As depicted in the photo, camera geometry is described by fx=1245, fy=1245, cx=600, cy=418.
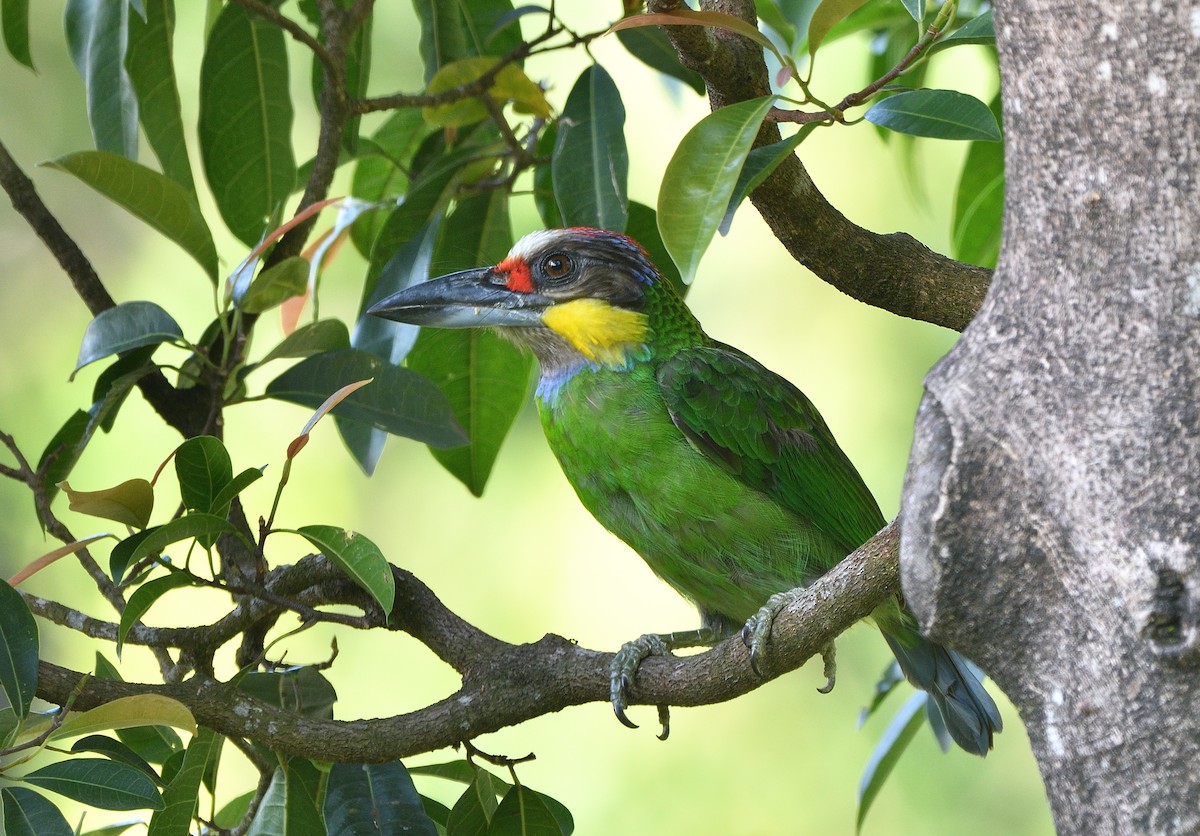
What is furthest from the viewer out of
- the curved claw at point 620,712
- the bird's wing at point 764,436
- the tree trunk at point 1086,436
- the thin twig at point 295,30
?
the bird's wing at point 764,436

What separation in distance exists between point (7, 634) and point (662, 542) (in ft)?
3.94

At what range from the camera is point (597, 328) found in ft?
8.25

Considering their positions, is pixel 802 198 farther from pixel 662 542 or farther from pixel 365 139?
pixel 365 139

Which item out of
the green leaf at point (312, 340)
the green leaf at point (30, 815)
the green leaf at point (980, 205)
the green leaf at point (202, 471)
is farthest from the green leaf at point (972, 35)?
the green leaf at point (30, 815)

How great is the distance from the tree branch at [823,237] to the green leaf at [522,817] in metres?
0.90

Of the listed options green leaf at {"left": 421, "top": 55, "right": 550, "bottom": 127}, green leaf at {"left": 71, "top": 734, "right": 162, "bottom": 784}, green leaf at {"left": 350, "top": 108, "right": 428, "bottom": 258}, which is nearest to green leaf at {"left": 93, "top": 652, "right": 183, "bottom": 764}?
green leaf at {"left": 71, "top": 734, "right": 162, "bottom": 784}

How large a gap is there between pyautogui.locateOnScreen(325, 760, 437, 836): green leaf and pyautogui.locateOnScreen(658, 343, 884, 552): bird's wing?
2.85 ft

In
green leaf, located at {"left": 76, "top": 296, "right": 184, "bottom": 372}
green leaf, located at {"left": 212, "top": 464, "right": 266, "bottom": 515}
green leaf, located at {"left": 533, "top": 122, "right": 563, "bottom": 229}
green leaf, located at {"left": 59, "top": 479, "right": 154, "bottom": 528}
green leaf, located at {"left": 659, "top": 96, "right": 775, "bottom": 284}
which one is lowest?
green leaf, located at {"left": 212, "top": 464, "right": 266, "bottom": 515}

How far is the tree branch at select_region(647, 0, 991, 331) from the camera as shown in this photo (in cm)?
175

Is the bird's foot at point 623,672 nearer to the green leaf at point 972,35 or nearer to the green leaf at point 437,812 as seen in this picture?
the green leaf at point 437,812

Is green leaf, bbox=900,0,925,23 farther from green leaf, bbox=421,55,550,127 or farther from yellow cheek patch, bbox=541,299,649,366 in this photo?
yellow cheek patch, bbox=541,299,649,366

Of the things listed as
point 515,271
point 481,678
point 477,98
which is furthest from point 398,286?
point 481,678

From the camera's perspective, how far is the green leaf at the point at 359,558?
1.61 metres

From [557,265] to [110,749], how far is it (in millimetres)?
1324
